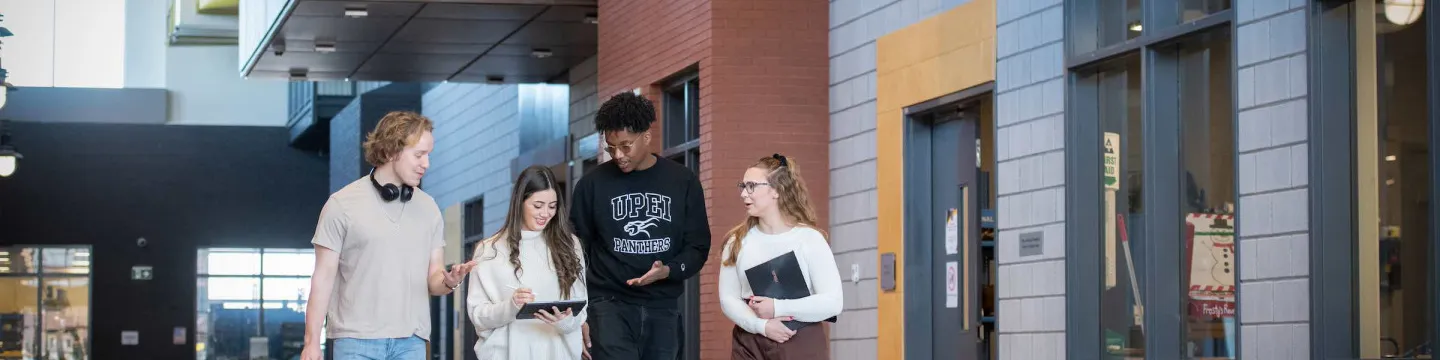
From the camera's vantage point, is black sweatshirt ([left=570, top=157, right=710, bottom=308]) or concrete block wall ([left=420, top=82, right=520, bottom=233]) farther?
concrete block wall ([left=420, top=82, right=520, bottom=233])

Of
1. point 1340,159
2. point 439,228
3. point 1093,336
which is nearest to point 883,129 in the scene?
point 1093,336

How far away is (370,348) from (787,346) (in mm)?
1532

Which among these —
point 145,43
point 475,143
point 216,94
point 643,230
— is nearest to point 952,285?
point 643,230

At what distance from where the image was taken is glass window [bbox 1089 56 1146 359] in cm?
830

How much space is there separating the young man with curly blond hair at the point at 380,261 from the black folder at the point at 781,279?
1.13 m

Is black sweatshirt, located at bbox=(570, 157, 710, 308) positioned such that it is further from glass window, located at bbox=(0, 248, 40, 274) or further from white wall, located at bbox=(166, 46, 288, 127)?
white wall, located at bbox=(166, 46, 288, 127)

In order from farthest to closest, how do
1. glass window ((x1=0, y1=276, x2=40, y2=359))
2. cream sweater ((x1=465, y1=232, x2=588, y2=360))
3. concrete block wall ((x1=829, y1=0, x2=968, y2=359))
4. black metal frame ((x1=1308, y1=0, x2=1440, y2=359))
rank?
glass window ((x1=0, y1=276, x2=40, y2=359))
concrete block wall ((x1=829, y1=0, x2=968, y2=359))
black metal frame ((x1=1308, y1=0, x2=1440, y2=359))
cream sweater ((x1=465, y1=232, x2=588, y2=360))

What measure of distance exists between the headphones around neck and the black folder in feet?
4.29

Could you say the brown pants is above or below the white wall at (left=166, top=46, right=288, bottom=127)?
below

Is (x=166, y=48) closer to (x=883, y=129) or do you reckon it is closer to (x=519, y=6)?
(x=519, y=6)

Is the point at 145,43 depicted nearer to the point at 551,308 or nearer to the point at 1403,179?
the point at 551,308

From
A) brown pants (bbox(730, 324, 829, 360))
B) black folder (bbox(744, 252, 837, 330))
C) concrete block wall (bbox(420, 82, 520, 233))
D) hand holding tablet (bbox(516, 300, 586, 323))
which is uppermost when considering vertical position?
concrete block wall (bbox(420, 82, 520, 233))

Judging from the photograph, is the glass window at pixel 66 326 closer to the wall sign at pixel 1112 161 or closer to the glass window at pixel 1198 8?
the wall sign at pixel 1112 161

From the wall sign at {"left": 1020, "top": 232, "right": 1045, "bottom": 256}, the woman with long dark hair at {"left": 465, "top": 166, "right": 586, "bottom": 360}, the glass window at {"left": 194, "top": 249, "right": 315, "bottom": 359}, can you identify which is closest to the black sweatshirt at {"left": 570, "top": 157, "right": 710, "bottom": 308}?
the woman with long dark hair at {"left": 465, "top": 166, "right": 586, "bottom": 360}
